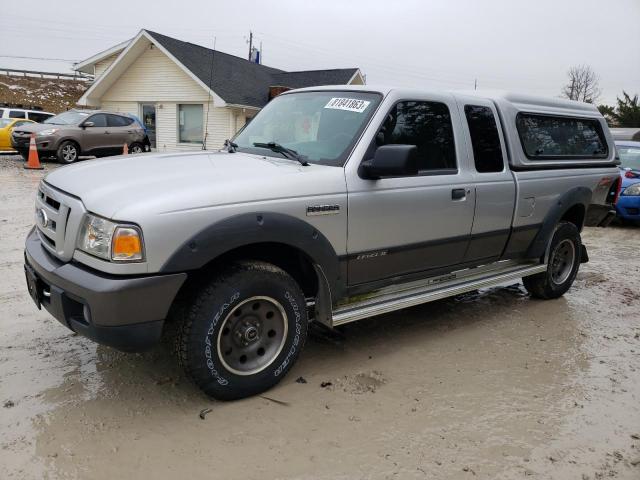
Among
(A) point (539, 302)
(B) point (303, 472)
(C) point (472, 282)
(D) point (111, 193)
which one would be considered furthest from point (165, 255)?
(A) point (539, 302)

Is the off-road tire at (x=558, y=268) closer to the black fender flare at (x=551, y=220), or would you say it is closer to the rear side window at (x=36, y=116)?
the black fender flare at (x=551, y=220)

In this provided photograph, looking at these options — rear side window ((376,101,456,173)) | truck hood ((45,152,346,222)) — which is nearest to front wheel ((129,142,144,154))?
truck hood ((45,152,346,222))

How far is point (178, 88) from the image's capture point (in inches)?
888

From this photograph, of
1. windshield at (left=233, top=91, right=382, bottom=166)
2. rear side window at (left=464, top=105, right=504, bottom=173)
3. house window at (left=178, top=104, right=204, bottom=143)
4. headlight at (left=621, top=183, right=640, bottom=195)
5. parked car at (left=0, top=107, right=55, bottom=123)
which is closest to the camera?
windshield at (left=233, top=91, right=382, bottom=166)

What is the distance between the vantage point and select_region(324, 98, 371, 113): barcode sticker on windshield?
12.8ft

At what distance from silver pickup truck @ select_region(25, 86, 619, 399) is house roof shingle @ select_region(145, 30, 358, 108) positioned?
16.5 meters

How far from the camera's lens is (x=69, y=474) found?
257 cm

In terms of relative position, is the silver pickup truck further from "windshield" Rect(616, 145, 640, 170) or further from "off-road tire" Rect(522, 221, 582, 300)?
"windshield" Rect(616, 145, 640, 170)

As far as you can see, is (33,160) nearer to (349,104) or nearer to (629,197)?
(349,104)

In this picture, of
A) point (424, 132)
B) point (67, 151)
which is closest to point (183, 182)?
point (424, 132)

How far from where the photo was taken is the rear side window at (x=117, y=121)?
57.1ft

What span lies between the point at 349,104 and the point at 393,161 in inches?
32.0

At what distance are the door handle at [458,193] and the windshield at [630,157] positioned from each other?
8.62 meters

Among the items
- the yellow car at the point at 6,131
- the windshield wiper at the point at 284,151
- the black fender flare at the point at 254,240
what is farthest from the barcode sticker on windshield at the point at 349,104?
the yellow car at the point at 6,131
